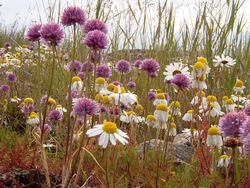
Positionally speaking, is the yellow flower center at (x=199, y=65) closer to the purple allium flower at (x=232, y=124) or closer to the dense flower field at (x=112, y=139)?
the dense flower field at (x=112, y=139)

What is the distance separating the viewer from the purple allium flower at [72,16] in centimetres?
177

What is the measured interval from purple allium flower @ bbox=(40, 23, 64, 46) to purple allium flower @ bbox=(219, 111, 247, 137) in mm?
728

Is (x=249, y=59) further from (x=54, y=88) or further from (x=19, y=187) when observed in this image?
(x=19, y=187)

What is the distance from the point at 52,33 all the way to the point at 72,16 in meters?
0.15

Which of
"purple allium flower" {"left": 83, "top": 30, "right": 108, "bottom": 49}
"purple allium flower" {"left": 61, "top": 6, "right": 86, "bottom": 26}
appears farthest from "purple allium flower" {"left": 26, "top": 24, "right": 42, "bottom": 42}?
"purple allium flower" {"left": 83, "top": 30, "right": 108, "bottom": 49}

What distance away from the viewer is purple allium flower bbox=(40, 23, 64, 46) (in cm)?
167

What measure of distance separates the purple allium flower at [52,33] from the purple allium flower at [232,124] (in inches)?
28.6

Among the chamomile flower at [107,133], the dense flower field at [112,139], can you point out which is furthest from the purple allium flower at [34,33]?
the chamomile flower at [107,133]

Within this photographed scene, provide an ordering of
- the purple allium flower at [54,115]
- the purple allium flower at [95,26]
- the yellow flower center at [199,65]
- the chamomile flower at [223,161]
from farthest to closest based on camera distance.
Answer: the purple allium flower at [54,115]
the yellow flower center at [199,65]
the chamomile flower at [223,161]
the purple allium flower at [95,26]

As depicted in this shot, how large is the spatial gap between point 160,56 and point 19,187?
120 inches

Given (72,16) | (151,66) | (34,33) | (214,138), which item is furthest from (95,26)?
(214,138)

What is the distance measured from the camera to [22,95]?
4965 millimetres

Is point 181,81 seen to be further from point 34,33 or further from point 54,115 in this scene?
point 54,115

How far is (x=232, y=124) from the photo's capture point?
4.53ft
